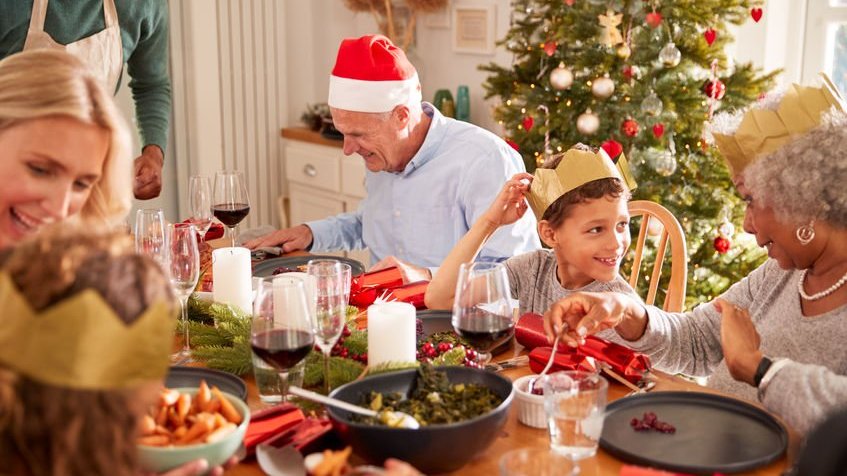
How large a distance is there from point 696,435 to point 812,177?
1.74 feet

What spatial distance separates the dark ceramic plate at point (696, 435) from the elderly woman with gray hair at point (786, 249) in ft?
0.26

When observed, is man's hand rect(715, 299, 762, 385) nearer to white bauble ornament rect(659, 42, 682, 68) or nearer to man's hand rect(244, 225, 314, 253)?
man's hand rect(244, 225, 314, 253)

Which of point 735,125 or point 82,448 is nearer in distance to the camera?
point 82,448

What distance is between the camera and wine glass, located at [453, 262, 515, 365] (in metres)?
1.55

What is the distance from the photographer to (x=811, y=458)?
122cm

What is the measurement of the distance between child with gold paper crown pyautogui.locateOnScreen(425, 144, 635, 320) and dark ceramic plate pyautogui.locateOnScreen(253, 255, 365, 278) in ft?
0.93

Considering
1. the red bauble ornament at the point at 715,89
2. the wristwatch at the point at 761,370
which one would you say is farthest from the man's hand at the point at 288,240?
the red bauble ornament at the point at 715,89

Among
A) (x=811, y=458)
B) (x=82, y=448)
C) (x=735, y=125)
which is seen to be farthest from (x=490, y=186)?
(x=82, y=448)

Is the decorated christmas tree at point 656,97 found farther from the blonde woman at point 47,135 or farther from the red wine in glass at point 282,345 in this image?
the red wine in glass at point 282,345

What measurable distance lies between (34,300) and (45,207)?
0.77m

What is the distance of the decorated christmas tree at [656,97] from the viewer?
343cm

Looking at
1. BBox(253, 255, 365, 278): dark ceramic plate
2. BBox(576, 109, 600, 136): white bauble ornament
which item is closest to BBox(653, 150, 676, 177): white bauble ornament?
BBox(576, 109, 600, 136): white bauble ornament

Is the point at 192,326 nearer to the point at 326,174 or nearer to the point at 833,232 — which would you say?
the point at 833,232

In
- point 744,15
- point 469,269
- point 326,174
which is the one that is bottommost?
point 326,174
